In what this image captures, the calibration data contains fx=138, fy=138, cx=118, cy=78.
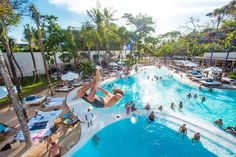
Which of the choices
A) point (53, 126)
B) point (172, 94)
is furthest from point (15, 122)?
point (172, 94)

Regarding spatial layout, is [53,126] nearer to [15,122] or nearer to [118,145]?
[15,122]

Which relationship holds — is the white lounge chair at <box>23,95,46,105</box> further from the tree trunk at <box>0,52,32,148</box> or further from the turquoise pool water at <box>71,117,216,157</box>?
the turquoise pool water at <box>71,117,216,157</box>

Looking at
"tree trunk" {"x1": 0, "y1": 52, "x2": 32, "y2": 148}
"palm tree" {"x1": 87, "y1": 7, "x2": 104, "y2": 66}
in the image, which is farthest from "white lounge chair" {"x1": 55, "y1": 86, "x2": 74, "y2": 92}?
"tree trunk" {"x1": 0, "y1": 52, "x2": 32, "y2": 148}

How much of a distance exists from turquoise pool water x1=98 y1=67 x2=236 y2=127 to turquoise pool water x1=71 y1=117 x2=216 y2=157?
10.3ft

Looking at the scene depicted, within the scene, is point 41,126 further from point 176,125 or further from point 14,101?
point 176,125

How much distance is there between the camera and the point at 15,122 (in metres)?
10.8

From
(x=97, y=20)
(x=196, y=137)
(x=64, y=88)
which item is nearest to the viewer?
(x=196, y=137)

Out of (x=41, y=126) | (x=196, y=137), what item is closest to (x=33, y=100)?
(x=41, y=126)

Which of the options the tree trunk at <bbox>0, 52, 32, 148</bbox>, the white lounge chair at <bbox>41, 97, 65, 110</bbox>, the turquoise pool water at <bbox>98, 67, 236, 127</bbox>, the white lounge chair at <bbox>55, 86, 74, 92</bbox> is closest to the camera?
the tree trunk at <bbox>0, 52, 32, 148</bbox>

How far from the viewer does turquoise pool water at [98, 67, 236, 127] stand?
14600 mm

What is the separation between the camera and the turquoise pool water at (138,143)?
30.0 ft

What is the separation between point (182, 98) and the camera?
19000mm

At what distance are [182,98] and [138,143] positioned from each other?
11575 mm

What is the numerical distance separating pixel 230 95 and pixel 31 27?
1301 inches
